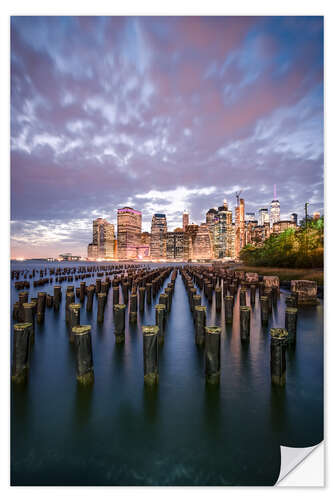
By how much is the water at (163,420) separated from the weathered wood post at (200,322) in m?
0.78

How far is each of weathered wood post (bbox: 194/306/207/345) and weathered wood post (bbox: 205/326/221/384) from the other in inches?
80.2

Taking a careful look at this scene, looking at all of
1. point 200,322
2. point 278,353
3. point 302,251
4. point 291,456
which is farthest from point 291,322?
point 302,251

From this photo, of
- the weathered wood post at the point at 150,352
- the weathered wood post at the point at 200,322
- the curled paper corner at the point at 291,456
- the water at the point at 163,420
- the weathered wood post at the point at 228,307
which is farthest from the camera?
the weathered wood post at the point at 228,307

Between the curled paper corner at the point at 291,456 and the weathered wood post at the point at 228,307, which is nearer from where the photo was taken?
the curled paper corner at the point at 291,456

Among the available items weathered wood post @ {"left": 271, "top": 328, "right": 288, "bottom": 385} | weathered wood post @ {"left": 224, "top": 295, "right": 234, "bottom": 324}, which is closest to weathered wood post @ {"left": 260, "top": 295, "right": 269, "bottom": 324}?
weathered wood post @ {"left": 224, "top": 295, "right": 234, "bottom": 324}

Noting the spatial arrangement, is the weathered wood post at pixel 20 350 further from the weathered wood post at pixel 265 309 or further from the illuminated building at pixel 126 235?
the illuminated building at pixel 126 235

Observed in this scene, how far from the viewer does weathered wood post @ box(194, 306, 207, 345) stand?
6845mm

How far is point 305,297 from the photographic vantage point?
12.8 meters

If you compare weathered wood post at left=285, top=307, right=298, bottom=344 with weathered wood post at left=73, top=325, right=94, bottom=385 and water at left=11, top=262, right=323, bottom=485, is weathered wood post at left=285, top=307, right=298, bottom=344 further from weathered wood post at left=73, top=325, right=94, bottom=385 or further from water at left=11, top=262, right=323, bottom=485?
weathered wood post at left=73, top=325, right=94, bottom=385

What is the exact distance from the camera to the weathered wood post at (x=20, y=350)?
480 centimetres

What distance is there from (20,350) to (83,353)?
1.41 meters
